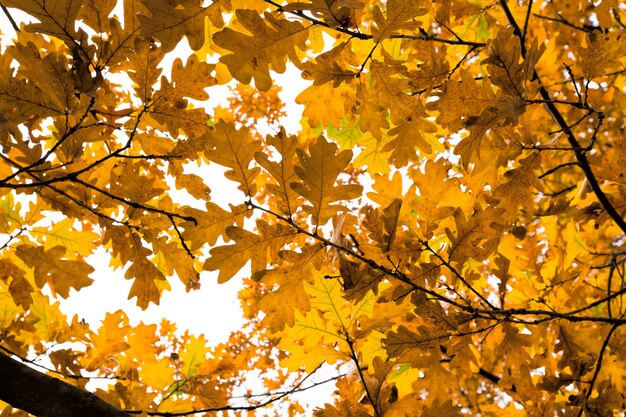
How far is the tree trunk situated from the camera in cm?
122

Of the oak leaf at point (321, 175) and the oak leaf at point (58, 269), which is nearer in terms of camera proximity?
the oak leaf at point (321, 175)

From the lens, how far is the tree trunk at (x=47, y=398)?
4.00ft

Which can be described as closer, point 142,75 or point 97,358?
point 142,75

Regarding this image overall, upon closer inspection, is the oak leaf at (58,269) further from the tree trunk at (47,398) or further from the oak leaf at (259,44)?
the oak leaf at (259,44)

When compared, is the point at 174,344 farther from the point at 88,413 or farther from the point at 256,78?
the point at 256,78

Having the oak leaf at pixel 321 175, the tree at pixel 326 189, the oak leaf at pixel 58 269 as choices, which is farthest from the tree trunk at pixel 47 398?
the oak leaf at pixel 321 175

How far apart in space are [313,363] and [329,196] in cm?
80

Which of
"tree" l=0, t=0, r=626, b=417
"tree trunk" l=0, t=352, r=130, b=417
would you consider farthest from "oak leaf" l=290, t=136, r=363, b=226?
"tree trunk" l=0, t=352, r=130, b=417

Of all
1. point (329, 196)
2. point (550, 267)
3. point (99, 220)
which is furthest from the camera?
point (550, 267)

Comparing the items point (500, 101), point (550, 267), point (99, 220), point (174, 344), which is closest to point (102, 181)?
point (99, 220)

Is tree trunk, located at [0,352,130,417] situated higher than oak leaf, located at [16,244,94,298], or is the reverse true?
oak leaf, located at [16,244,94,298]

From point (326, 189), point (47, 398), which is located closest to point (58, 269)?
point (47, 398)

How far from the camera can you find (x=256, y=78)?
1253 mm

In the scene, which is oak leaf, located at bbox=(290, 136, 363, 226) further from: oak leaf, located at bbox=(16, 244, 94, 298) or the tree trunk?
oak leaf, located at bbox=(16, 244, 94, 298)
